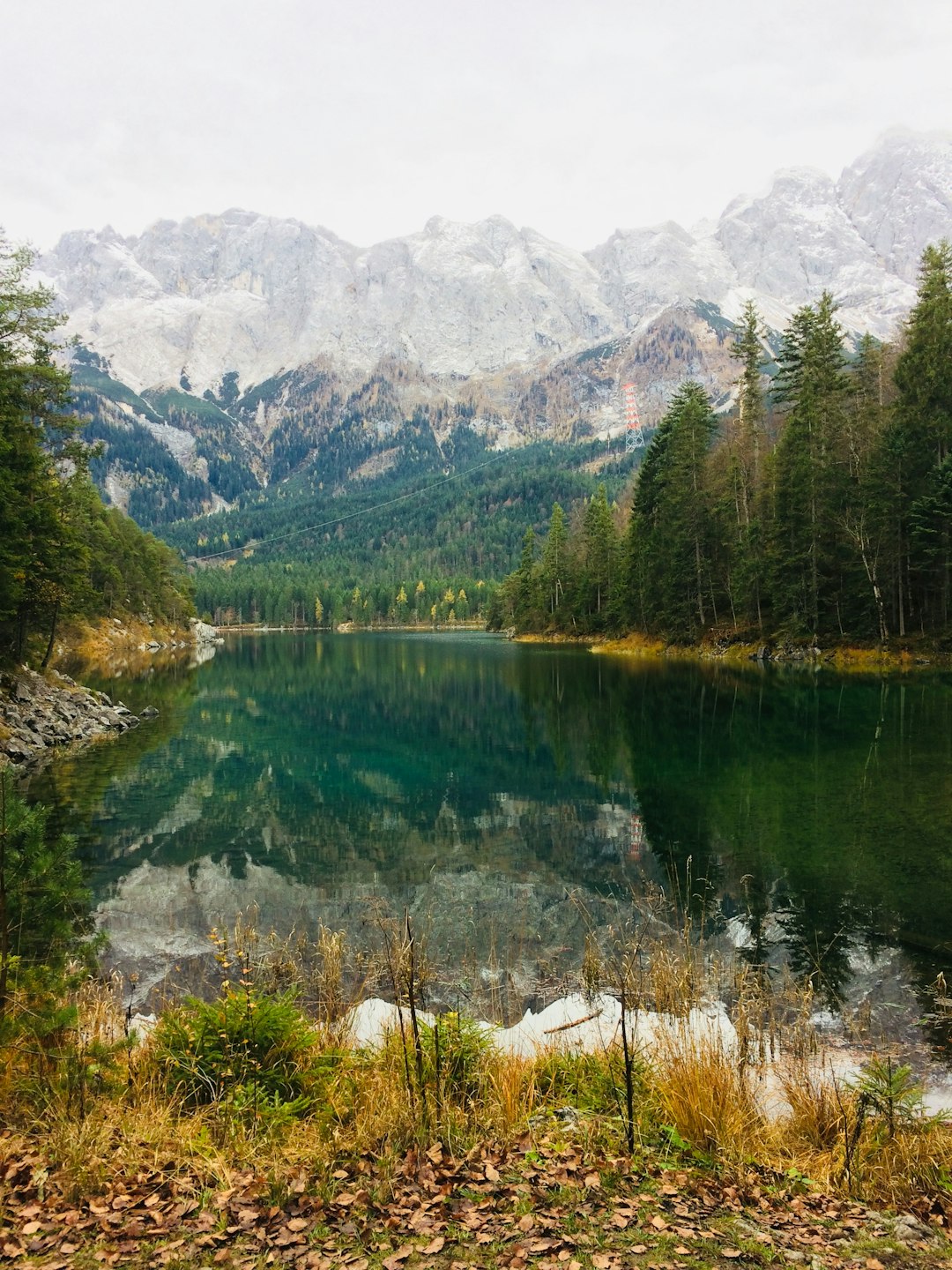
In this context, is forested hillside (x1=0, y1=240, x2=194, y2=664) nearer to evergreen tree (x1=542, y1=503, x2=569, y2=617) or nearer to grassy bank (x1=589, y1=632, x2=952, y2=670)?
grassy bank (x1=589, y1=632, x2=952, y2=670)

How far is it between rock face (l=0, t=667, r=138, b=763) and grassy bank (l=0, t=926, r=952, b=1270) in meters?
22.0

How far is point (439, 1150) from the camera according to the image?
520 cm

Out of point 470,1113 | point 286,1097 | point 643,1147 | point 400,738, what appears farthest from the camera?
point 400,738

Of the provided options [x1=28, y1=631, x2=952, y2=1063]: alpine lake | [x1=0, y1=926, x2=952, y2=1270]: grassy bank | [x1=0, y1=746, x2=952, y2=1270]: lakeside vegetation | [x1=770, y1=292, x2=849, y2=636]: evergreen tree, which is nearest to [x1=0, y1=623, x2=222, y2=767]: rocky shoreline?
[x1=28, y1=631, x2=952, y2=1063]: alpine lake

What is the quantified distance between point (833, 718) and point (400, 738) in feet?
59.4

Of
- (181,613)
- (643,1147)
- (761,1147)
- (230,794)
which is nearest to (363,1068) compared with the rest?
(643,1147)

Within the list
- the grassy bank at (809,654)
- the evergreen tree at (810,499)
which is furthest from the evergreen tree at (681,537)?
the evergreen tree at (810,499)

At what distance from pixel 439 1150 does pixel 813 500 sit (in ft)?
166

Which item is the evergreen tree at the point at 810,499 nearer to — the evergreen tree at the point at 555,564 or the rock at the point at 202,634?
the evergreen tree at the point at 555,564

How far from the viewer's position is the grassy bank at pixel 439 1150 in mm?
4172

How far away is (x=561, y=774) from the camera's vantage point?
2305 centimetres

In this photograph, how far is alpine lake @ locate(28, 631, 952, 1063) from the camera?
10648 mm

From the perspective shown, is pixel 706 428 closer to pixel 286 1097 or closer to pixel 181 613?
pixel 286 1097

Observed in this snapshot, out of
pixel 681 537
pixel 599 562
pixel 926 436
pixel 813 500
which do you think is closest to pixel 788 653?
pixel 813 500
